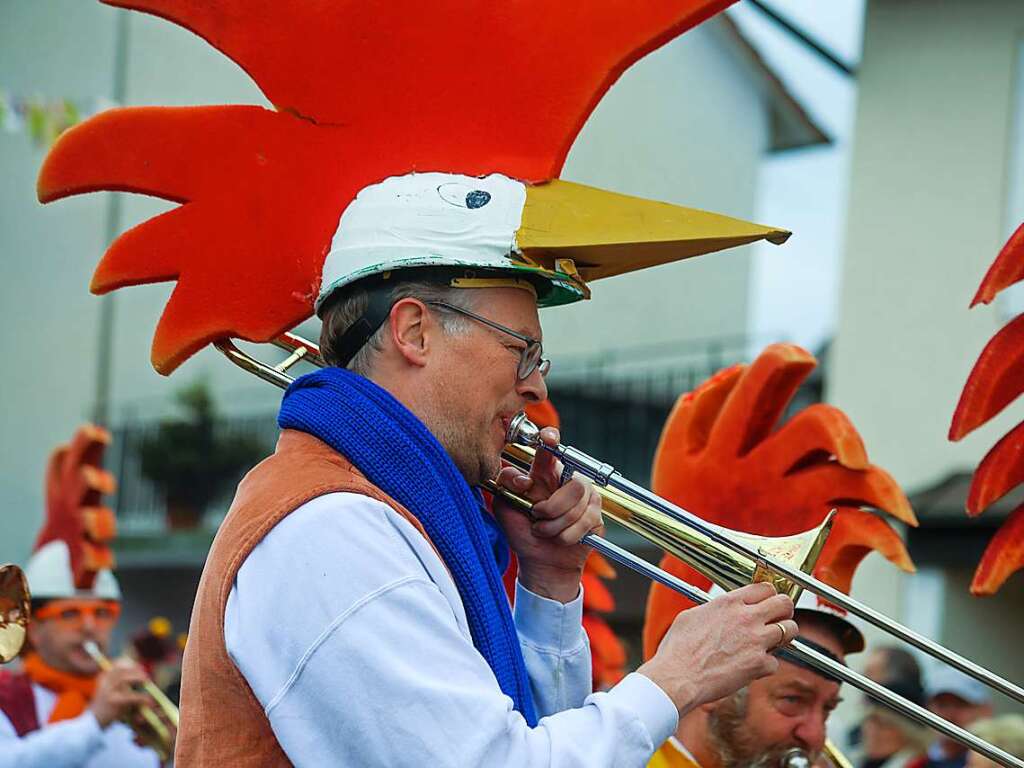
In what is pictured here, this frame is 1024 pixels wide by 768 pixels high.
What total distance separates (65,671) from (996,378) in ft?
15.7

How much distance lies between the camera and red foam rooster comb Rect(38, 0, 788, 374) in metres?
2.73

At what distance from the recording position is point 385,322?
257 centimetres

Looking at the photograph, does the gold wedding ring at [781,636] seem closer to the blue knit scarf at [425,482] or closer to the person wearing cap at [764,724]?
the blue knit scarf at [425,482]

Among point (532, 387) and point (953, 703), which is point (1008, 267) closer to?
point (532, 387)

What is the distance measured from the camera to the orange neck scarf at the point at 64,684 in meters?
6.58

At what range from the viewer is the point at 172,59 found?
51.6 feet

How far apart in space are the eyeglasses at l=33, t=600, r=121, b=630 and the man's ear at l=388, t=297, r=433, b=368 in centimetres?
459

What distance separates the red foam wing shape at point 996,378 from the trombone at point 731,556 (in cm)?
35

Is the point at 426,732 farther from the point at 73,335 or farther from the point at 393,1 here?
the point at 73,335

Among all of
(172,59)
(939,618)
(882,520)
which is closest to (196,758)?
(882,520)

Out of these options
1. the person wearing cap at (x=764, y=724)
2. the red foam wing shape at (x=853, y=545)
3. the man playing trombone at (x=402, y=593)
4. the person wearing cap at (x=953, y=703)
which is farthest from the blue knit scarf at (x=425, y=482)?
the person wearing cap at (x=953, y=703)

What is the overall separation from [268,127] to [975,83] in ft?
26.5

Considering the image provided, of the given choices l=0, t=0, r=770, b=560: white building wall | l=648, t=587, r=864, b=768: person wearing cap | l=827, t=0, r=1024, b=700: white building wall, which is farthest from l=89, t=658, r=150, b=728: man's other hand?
l=0, t=0, r=770, b=560: white building wall

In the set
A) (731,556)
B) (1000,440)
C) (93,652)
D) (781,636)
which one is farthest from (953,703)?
(781,636)
